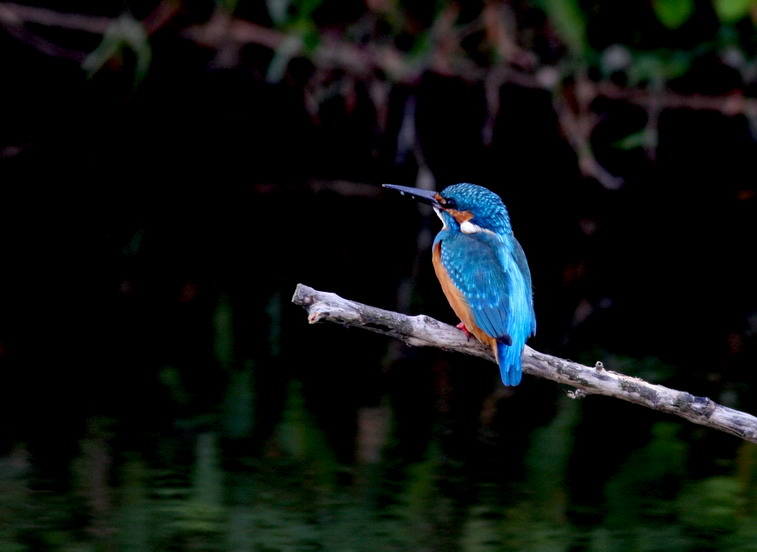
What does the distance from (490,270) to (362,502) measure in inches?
48.4

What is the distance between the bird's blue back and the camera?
323 cm

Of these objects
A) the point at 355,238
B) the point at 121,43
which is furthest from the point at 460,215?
the point at 355,238

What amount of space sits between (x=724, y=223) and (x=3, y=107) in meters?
5.48

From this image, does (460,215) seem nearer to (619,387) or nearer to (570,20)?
(619,387)

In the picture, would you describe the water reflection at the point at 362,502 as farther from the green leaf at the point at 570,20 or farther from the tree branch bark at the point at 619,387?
the green leaf at the point at 570,20

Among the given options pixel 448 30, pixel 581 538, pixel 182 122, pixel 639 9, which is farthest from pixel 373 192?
pixel 581 538

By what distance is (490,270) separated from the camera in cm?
353

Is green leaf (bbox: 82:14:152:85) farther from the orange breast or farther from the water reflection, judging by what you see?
the orange breast

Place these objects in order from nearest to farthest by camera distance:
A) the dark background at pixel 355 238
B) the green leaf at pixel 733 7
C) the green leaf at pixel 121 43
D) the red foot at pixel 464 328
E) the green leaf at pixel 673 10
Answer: the red foot at pixel 464 328
the dark background at pixel 355 238
the green leaf at pixel 733 7
the green leaf at pixel 673 10
the green leaf at pixel 121 43

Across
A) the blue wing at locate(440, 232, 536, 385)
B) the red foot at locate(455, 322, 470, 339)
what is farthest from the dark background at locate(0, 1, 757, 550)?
the blue wing at locate(440, 232, 536, 385)

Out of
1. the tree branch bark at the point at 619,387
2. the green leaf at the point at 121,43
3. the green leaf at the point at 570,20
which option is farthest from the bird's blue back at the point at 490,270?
the green leaf at the point at 121,43

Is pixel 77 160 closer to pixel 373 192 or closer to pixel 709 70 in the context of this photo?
pixel 373 192

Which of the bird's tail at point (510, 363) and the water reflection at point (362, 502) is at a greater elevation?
the bird's tail at point (510, 363)

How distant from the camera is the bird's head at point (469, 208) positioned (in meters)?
3.82
